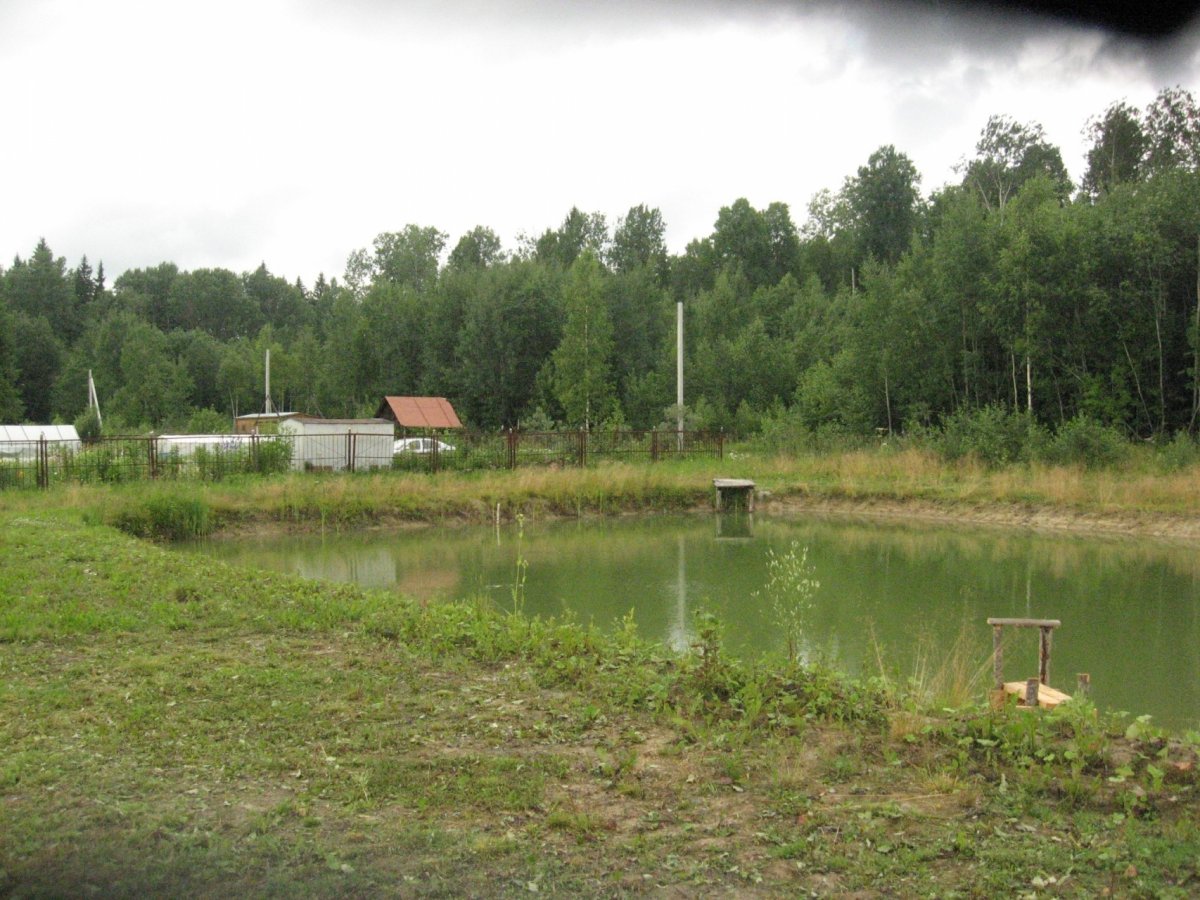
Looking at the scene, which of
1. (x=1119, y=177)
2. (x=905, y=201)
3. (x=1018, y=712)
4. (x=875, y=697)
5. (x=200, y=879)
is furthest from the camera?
(x=905, y=201)

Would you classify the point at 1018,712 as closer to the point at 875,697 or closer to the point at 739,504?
the point at 875,697

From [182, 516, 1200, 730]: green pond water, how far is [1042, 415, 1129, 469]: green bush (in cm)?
450

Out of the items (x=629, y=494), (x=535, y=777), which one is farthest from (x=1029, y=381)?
(x=535, y=777)

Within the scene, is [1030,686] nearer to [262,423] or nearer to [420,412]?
[262,423]

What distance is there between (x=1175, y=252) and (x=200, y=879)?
27651 mm

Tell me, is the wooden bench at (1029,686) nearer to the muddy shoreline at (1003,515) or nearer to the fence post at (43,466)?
the muddy shoreline at (1003,515)

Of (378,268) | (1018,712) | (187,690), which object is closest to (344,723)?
(187,690)

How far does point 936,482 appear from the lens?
23.5 metres

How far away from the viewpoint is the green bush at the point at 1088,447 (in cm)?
2244

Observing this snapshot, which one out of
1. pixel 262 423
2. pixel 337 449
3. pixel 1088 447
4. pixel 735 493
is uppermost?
pixel 262 423

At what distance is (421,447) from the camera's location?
26781 millimetres

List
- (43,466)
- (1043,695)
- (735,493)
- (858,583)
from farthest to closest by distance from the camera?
(735,493) < (43,466) < (858,583) < (1043,695)

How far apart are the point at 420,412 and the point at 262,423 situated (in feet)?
46.1

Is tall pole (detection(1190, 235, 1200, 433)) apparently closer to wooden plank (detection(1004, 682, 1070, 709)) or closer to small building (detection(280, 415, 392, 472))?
small building (detection(280, 415, 392, 472))
